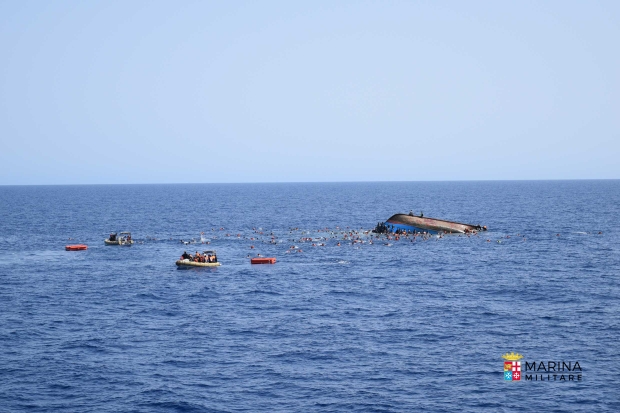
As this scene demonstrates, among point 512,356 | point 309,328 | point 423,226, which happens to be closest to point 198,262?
point 309,328

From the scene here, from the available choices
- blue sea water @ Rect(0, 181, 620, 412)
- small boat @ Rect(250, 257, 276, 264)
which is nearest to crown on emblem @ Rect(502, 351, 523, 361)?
blue sea water @ Rect(0, 181, 620, 412)

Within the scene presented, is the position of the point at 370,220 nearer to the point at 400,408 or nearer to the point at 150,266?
the point at 150,266

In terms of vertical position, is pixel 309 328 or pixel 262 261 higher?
pixel 262 261

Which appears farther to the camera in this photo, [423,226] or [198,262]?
[423,226]

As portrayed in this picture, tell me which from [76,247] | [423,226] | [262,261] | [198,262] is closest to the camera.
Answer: [198,262]

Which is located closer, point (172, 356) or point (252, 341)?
point (172, 356)

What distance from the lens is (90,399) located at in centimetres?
4359

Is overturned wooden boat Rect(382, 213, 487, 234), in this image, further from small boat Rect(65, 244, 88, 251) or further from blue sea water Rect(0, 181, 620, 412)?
small boat Rect(65, 244, 88, 251)

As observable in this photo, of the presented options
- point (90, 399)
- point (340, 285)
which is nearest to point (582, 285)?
point (340, 285)

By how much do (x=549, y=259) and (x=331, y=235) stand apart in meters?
49.0

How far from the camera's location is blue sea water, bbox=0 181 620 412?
44.0 meters

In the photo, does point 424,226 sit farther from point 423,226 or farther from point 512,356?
point 512,356

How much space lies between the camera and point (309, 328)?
60.4 metres

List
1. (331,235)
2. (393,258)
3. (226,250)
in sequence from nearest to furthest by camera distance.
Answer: (393,258) < (226,250) < (331,235)
